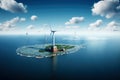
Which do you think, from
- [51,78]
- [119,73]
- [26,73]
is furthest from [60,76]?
[119,73]

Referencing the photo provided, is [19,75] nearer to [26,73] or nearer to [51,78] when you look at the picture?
[26,73]

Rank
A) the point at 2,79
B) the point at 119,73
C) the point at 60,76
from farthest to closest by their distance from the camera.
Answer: the point at 119,73
the point at 60,76
the point at 2,79

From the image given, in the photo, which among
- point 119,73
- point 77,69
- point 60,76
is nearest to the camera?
point 60,76

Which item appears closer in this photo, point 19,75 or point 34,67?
point 19,75

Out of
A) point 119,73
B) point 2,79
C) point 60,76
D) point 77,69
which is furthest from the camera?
point 77,69

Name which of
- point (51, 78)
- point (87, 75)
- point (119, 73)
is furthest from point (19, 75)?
point (119, 73)

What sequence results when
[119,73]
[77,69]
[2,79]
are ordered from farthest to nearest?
[77,69] < [119,73] < [2,79]

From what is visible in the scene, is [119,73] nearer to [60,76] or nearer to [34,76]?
[60,76]

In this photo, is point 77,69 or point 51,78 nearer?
point 51,78
